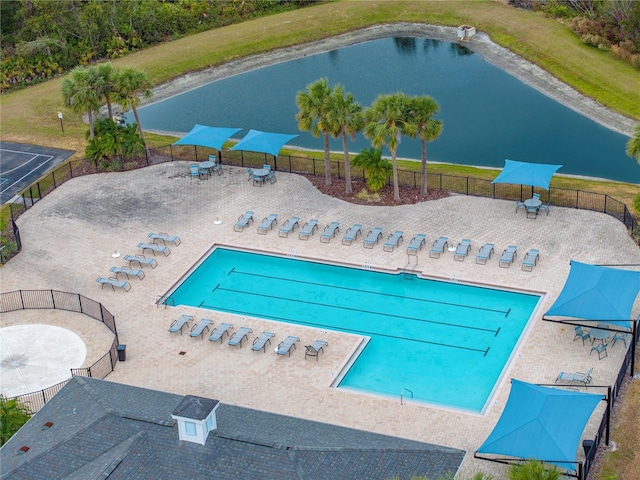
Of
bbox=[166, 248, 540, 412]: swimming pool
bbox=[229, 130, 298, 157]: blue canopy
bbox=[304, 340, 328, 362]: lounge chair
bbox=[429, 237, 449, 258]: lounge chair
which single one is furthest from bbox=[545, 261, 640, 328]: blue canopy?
bbox=[229, 130, 298, 157]: blue canopy

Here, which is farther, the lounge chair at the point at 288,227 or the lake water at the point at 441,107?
the lake water at the point at 441,107

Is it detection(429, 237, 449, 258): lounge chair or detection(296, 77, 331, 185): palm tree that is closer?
detection(429, 237, 449, 258): lounge chair

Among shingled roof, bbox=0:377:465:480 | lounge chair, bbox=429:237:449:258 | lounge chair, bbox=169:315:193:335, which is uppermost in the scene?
shingled roof, bbox=0:377:465:480

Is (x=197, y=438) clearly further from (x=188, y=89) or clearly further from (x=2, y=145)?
(x=188, y=89)

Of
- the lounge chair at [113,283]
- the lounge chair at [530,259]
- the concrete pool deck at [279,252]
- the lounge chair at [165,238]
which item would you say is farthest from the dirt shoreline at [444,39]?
the lounge chair at [113,283]

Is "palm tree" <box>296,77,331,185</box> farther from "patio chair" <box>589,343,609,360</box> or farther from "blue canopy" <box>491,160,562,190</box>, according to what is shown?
"patio chair" <box>589,343,609,360</box>

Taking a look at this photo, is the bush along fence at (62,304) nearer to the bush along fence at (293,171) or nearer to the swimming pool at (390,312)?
the swimming pool at (390,312)

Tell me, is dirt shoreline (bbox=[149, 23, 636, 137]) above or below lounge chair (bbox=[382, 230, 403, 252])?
above

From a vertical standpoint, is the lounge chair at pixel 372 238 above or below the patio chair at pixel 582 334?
above
